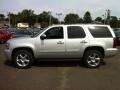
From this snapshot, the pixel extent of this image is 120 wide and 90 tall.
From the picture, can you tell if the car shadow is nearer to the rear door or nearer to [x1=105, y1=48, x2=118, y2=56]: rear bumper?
the rear door

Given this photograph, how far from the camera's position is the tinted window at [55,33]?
1136 cm

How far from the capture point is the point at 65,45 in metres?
11.3

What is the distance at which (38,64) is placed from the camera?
12297mm

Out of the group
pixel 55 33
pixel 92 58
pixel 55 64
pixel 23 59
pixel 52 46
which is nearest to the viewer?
pixel 52 46

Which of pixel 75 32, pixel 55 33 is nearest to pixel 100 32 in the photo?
pixel 75 32

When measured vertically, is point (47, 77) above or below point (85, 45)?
below

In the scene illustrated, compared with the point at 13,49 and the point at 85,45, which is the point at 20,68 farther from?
the point at 85,45

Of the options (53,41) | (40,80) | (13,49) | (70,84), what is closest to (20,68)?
(13,49)

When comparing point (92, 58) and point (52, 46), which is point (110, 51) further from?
point (52, 46)

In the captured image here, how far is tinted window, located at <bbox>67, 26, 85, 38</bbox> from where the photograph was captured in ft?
37.5

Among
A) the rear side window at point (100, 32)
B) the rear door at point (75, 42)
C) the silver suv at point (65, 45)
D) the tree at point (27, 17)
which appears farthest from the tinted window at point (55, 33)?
the tree at point (27, 17)

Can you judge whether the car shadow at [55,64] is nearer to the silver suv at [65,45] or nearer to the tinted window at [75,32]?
the silver suv at [65,45]

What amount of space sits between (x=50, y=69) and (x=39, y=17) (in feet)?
419

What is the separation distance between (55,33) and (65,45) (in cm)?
67
